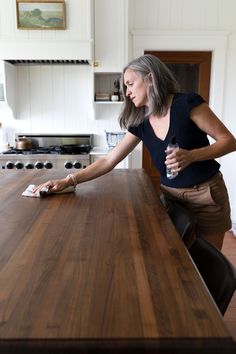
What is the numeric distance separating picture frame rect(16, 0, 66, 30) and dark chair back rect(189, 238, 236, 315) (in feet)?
8.87

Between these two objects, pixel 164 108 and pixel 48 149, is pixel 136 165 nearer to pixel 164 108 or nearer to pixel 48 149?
pixel 48 149

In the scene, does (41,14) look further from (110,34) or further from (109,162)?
(109,162)

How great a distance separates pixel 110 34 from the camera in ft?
10.6

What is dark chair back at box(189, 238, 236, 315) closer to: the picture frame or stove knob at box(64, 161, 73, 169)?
stove knob at box(64, 161, 73, 169)

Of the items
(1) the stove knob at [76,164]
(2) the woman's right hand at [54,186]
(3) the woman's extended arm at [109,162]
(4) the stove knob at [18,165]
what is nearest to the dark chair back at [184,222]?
(3) the woman's extended arm at [109,162]

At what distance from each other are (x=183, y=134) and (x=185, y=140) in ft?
0.10

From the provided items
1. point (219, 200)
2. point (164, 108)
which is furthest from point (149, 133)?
point (219, 200)

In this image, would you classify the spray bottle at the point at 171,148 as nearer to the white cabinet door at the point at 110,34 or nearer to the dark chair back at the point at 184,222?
the dark chair back at the point at 184,222

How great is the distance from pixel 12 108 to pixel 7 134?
336mm

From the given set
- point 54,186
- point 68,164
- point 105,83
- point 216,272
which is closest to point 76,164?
point 68,164

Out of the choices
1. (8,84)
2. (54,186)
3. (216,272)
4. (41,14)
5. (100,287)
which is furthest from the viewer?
(8,84)

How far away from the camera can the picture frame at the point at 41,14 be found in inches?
117

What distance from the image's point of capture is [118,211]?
1255 millimetres

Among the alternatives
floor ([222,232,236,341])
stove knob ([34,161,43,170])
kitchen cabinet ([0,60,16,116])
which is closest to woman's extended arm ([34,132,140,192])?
floor ([222,232,236,341])
